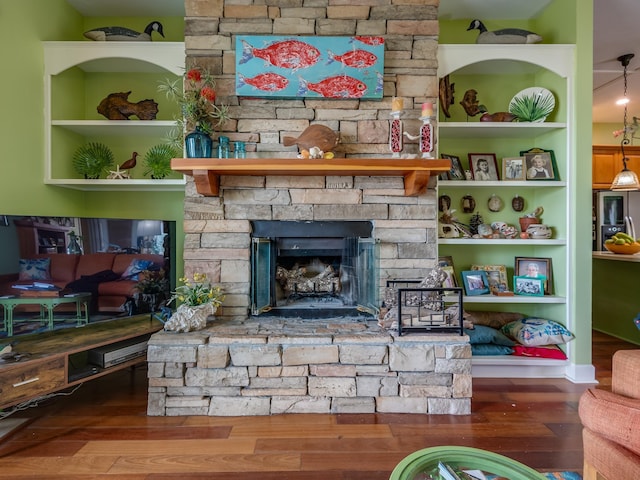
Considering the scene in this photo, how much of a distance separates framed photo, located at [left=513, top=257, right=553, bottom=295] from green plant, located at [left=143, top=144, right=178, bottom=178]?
275cm

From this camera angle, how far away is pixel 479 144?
9.66ft

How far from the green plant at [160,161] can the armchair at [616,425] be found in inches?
106

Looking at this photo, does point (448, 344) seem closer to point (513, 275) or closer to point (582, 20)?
point (513, 275)

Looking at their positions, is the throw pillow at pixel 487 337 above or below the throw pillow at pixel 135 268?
below

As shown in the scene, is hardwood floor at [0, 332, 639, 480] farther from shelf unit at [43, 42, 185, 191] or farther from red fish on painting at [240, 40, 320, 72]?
red fish on painting at [240, 40, 320, 72]

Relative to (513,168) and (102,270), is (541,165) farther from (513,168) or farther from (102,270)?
(102,270)

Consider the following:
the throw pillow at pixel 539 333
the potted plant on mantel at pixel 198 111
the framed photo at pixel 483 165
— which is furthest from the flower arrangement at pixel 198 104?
the throw pillow at pixel 539 333

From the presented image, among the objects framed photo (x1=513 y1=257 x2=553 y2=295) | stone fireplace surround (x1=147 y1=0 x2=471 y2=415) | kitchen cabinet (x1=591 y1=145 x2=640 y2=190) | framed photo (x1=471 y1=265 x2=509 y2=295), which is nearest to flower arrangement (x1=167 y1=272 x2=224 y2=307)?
stone fireplace surround (x1=147 y1=0 x2=471 y2=415)

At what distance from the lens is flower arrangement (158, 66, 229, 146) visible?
2.28 metres

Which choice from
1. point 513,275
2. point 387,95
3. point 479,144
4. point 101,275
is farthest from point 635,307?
point 101,275

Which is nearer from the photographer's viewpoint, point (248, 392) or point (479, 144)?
point (248, 392)

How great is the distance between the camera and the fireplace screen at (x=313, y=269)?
2479mm

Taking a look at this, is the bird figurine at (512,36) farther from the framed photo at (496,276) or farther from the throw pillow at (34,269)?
the throw pillow at (34,269)

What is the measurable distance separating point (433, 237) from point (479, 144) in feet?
3.39
